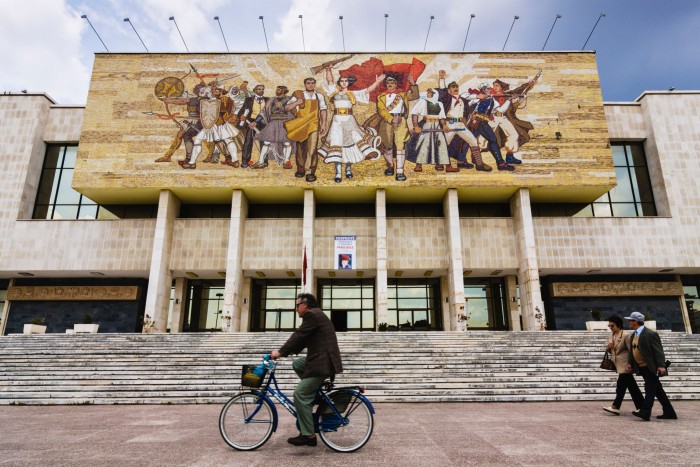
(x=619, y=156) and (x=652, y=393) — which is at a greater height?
(x=619, y=156)

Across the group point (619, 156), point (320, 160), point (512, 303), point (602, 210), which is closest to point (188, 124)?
point (320, 160)

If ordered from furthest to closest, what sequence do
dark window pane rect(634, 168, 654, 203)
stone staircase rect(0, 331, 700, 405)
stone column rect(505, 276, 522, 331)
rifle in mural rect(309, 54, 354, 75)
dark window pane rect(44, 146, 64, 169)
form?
dark window pane rect(44, 146, 64, 169), dark window pane rect(634, 168, 654, 203), stone column rect(505, 276, 522, 331), rifle in mural rect(309, 54, 354, 75), stone staircase rect(0, 331, 700, 405)

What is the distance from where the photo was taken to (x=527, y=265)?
978 inches

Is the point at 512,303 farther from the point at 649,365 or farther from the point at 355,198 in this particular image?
the point at 649,365

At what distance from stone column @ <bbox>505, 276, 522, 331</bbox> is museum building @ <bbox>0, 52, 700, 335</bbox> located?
12 cm

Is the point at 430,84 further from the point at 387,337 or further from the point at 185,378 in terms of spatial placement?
the point at 185,378

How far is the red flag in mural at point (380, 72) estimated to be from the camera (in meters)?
27.0

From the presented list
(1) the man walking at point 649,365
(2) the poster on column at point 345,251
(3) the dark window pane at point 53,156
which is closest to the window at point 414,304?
(2) the poster on column at point 345,251

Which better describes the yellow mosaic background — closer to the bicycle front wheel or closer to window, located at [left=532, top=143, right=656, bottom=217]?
window, located at [left=532, top=143, right=656, bottom=217]

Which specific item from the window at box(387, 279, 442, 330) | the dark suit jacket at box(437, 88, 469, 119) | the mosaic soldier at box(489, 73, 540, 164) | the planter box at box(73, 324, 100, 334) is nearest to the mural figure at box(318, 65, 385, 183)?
the dark suit jacket at box(437, 88, 469, 119)

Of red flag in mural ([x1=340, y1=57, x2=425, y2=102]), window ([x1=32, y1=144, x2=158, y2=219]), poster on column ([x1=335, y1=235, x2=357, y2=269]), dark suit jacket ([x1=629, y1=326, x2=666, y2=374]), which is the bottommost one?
dark suit jacket ([x1=629, y1=326, x2=666, y2=374])

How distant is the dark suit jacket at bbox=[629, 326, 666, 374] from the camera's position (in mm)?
7418

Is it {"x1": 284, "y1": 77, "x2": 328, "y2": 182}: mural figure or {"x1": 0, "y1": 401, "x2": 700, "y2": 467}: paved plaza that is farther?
{"x1": 284, "y1": 77, "x2": 328, "y2": 182}: mural figure

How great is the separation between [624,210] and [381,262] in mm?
15795
